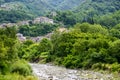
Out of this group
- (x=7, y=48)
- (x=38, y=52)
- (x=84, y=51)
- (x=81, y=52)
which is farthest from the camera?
(x=38, y=52)

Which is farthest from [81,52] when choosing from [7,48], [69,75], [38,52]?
[7,48]

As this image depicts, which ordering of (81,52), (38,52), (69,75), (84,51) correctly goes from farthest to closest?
1. (38,52)
2. (81,52)
3. (84,51)
4. (69,75)

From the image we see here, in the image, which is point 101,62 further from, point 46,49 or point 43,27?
point 43,27

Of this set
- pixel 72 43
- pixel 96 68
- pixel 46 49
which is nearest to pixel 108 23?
pixel 46 49

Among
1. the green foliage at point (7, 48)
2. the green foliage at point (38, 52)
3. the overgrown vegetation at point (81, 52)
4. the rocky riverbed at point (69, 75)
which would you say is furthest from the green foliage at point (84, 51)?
the green foliage at point (7, 48)

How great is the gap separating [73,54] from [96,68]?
61.3 feet

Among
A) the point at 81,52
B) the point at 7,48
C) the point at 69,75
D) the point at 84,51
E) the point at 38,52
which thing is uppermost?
the point at 7,48

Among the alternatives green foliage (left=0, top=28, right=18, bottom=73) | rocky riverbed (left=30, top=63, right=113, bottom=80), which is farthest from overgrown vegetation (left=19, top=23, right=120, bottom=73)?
green foliage (left=0, top=28, right=18, bottom=73)

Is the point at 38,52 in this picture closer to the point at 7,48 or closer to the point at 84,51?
the point at 84,51

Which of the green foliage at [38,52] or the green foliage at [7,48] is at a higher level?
the green foliage at [7,48]

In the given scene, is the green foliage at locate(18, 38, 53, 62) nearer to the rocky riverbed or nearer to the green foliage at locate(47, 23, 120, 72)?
the green foliage at locate(47, 23, 120, 72)

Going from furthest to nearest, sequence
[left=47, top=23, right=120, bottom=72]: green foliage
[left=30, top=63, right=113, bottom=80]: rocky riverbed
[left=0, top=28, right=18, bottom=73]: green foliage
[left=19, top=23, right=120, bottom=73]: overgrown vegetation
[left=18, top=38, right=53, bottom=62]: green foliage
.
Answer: [left=18, top=38, right=53, bottom=62]: green foliage < [left=47, top=23, right=120, bottom=72]: green foliage < [left=19, top=23, right=120, bottom=73]: overgrown vegetation < [left=30, top=63, right=113, bottom=80]: rocky riverbed < [left=0, top=28, right=18, bottom=73]: green foliage

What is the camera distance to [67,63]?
296 ft

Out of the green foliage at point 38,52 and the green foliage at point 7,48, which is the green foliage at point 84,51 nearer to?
the green foliage at point 38,52
